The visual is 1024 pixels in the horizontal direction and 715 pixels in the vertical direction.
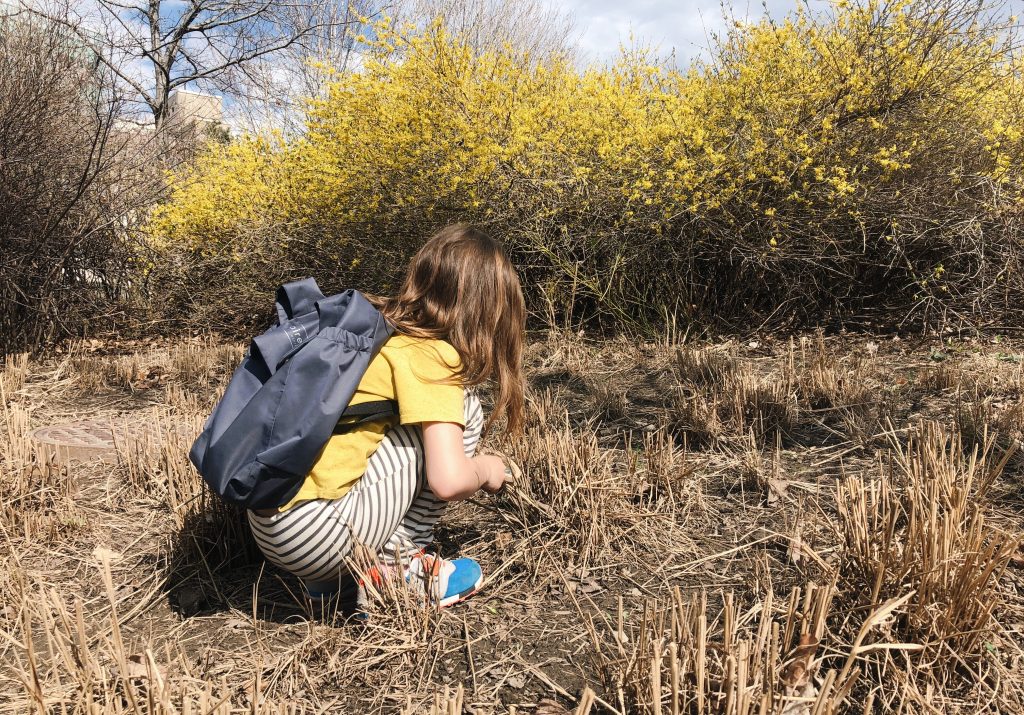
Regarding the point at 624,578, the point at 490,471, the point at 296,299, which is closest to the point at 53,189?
the point at 296,299

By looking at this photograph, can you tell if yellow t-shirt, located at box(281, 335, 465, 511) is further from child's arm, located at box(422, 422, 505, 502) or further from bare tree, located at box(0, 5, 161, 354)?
bare tree, located at box(0, 5, 161, 354)

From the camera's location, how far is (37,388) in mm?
4480

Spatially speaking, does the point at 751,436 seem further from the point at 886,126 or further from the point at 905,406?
the point at 886,126

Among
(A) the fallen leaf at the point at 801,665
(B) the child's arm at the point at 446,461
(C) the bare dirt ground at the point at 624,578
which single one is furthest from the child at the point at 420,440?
(A) the fallen leaf at the point at 801,665

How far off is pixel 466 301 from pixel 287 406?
0.56 m

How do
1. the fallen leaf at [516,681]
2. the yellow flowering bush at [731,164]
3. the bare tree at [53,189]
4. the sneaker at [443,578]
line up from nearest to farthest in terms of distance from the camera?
1. the fallen leaf at [516,681]
2. the sneaker at [443,578]
3. the yellow flowering bush at [731,164]
4. the bare tree at [53,189]

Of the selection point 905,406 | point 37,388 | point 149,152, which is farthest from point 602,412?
point 149,152

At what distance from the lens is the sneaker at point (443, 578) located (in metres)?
1.79

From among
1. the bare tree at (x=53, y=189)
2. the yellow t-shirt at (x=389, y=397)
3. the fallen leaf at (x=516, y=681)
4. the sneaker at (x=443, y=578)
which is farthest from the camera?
the bare tree at (x=53, y=189)

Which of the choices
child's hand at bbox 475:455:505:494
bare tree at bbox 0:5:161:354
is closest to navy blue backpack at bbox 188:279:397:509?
child's hand at bbox 475:455:505:494

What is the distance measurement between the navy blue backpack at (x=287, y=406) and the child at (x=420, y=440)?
70mm

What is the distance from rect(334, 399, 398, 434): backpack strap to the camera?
167 cm

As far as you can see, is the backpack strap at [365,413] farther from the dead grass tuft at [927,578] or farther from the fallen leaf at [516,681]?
the dead grass tuft at [927,578]

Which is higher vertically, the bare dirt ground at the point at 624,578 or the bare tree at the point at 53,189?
the bare tree at the point at 53,189
